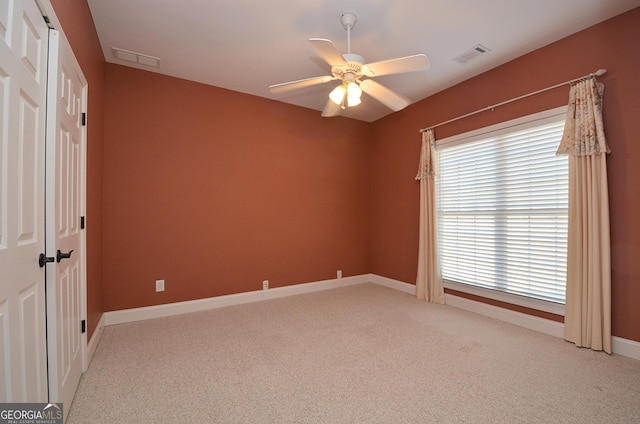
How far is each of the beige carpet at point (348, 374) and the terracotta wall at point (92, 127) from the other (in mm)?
494

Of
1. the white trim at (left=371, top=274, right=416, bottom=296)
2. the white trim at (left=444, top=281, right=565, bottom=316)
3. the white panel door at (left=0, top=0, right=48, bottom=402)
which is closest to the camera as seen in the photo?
the white panel door at (left=0, top=0, right=48, bottom=402)

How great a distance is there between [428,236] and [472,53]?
7.16ft

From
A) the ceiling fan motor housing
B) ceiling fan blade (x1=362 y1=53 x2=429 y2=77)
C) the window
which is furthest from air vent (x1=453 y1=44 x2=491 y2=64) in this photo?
the ceiling fan motor housing

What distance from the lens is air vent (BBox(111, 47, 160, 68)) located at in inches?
112

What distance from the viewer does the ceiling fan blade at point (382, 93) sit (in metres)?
2.44

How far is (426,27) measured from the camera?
2.51 meters

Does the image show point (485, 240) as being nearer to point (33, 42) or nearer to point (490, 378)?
point (490, 378)

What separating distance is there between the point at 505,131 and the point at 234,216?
3392 millimetres

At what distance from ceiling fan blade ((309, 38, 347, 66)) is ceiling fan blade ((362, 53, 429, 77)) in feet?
0.71

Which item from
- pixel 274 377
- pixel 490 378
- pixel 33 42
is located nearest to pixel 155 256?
pixel 274 377

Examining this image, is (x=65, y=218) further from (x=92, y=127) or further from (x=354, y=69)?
(x=354, y=69)

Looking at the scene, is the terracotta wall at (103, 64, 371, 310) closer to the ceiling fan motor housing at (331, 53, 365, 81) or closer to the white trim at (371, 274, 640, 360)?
the white trim at (371, 274, 640, 360)

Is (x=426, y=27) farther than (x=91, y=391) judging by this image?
Yes

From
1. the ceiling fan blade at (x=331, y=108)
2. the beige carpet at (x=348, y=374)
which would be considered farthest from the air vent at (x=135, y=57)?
the beige carpet at (x=348, y=374)
